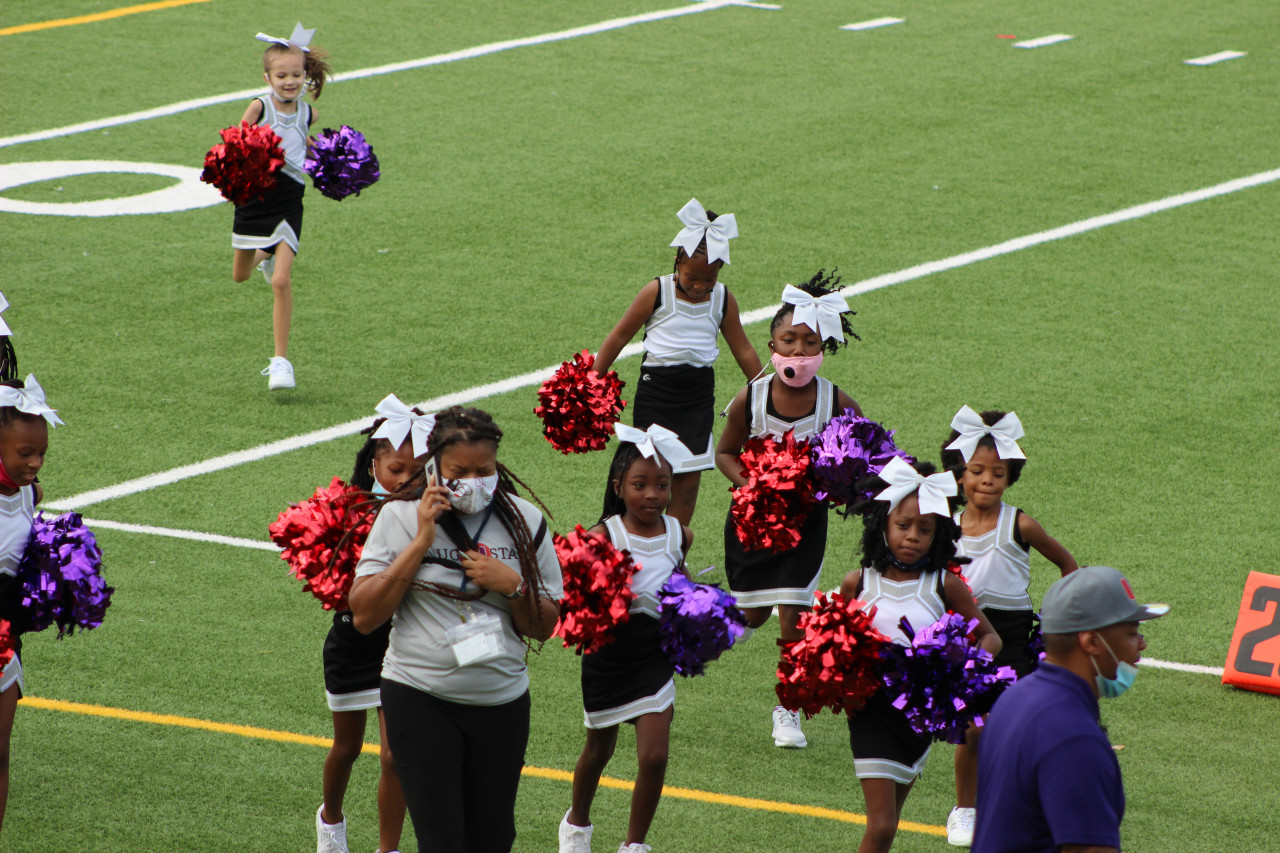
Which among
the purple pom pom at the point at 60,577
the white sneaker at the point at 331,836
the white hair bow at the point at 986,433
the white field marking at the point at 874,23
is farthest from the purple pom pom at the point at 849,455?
the white field marking at the point at 874,23

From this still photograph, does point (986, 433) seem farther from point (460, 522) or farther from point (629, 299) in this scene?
point (629, 299)

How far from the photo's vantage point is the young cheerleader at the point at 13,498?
16.3 feet

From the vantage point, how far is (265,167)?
9.61 metres

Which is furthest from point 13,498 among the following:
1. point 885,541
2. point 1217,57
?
point 1217,57

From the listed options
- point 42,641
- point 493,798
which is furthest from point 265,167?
point 493,798

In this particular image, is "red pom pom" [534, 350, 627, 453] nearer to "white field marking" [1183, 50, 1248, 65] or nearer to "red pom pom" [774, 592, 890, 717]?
"red pom pom" [774, 592, 890, 717]

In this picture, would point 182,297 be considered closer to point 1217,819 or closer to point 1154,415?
point 1154,415

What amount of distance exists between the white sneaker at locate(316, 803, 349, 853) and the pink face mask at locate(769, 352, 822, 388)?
223 cm

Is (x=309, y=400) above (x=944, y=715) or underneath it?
underneath

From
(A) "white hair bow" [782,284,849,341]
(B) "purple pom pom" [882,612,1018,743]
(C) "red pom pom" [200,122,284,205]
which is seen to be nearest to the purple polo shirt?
(B) "purple pom pom" [882,612,1018,743]

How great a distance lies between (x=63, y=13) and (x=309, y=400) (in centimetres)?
1107

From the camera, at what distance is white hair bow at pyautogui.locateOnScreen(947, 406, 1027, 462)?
19.2 feet

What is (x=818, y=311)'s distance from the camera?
6.37m

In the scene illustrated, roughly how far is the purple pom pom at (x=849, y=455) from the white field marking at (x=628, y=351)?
2.65 m
